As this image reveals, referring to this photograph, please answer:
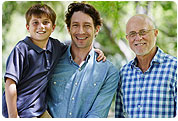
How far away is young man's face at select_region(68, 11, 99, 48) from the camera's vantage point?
99.1 inches

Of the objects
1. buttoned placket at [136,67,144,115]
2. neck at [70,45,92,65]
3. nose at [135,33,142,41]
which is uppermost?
nose at [135,33,142,41]

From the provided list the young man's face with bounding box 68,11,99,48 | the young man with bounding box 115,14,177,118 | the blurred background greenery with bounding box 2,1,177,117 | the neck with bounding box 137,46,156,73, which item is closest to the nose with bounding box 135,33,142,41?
the young man with bounding box 115,14,177,118

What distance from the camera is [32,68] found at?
232cm

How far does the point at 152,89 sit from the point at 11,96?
1.25 m

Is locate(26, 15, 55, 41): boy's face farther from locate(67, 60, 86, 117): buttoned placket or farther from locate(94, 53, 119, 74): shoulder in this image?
locate(94, 53, 119, 74): shoulder

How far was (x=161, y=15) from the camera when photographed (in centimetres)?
665

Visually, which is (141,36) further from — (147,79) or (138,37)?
(147,79)

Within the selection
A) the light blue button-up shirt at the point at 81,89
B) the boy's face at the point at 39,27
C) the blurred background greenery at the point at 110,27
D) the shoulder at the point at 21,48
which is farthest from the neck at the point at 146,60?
the blurred background greenery at the point at 110,27

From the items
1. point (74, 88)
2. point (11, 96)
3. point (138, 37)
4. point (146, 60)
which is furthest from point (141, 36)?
point (11, 96)

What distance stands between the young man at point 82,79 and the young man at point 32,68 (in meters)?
0.12

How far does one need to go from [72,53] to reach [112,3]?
1.17m

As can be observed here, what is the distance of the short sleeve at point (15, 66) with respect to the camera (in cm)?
222

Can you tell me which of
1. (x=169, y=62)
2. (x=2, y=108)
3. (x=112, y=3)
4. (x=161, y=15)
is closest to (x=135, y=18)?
(x=169, y=62)

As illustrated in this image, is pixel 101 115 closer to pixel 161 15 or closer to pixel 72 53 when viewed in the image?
pixel 72 53
